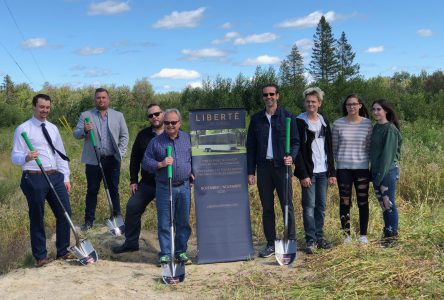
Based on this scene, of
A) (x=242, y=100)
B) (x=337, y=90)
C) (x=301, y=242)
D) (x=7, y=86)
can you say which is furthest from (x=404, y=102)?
(x=7, y=86)

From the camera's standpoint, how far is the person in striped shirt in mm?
5660

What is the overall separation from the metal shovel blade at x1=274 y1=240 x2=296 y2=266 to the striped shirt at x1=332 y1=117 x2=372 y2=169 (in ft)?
3.66

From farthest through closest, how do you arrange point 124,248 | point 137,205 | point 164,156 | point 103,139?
point 103,139 < point 124,248 < point 137,205 < point 164,156

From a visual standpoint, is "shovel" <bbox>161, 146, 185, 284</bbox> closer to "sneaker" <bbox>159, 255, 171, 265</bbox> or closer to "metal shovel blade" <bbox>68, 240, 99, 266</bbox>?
"sneaker" <bbox>159, 255, 171, 265</bbox>

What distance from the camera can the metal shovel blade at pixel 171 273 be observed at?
512cm

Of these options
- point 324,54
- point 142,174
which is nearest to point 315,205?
point 142,174

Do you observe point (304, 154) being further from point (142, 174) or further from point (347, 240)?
point (142, 174)

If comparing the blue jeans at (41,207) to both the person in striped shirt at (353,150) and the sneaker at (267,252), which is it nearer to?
the sneaker at (267,252)

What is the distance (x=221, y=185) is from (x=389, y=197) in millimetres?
1989

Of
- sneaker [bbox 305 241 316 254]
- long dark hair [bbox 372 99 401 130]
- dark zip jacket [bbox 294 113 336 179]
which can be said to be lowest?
sneaker [bbox 305 241 316 254]

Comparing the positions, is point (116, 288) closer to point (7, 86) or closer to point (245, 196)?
point (245, 196)

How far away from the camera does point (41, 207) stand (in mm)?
5516

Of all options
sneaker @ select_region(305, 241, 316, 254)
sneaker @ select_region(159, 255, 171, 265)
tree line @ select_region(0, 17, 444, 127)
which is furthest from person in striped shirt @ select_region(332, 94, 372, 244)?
tree line @ select_region(0, 17, 444, 127)

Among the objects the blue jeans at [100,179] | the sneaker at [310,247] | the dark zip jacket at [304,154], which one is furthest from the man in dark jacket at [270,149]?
the blue jeans at [100,179]
